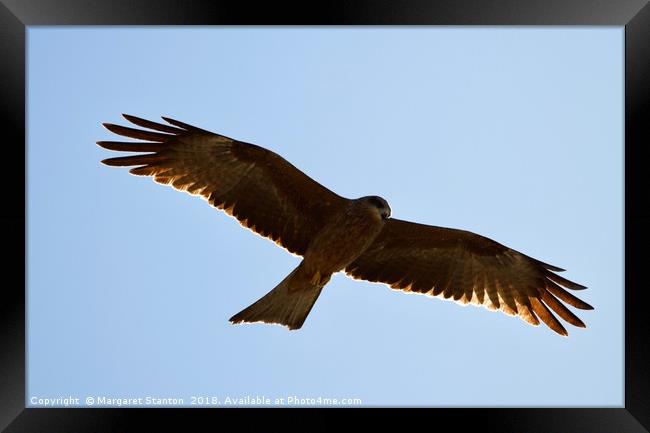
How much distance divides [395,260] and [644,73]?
2.97m

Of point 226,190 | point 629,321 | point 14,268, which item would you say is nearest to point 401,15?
point 226,190

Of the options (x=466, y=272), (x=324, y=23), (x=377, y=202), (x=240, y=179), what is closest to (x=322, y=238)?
(x=377, y=202)

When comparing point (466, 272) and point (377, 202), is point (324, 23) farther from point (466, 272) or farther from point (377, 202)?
point (466, 272)

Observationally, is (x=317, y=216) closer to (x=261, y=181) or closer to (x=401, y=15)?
(x=261, y=181)

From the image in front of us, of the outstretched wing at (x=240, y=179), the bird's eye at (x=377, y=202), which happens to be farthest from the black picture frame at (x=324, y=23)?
the bird's eye at (x=377, y=202)

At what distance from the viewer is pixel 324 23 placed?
20.8 feet

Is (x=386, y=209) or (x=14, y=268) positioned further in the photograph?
(x=386, y=209)

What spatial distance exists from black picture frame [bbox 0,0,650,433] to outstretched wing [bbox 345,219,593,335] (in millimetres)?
1684

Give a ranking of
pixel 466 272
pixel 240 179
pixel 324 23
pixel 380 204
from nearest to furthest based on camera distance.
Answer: pixel 324 23 → pixel 380 204 → pixel 240 179 → pixel 466 272

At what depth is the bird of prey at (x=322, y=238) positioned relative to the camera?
7172 millimetres

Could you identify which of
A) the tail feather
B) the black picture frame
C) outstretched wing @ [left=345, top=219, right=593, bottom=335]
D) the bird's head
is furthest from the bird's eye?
the black picture frame

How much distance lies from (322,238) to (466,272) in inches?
65.7

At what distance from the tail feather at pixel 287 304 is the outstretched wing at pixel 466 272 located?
0.77 m

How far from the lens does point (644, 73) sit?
6016mm
